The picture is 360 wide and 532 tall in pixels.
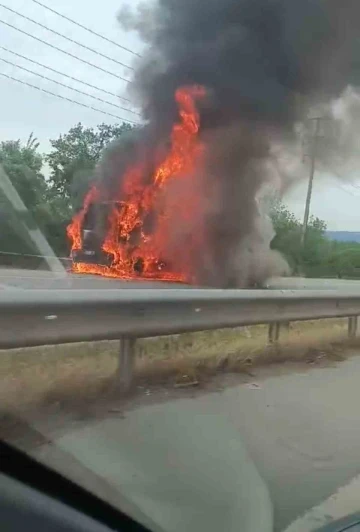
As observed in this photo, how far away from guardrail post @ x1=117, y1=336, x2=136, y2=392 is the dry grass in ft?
0.32

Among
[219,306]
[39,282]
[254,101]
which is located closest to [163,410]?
[219,306]

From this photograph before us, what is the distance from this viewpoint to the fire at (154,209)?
746 inches

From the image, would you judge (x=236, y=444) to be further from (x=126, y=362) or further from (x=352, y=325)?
(x=352, y=325)

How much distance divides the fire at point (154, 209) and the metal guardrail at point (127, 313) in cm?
1133

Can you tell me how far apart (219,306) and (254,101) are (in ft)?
42.1

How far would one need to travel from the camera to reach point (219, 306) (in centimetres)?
645

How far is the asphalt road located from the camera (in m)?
3.67

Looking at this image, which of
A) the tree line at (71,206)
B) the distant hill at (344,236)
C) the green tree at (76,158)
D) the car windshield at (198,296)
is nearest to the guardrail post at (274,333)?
the car windshield at (198,296)

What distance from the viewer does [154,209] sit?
1952cm

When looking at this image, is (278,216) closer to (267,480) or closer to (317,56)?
(317,56)

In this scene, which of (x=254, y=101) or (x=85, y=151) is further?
(x=85, y=151)

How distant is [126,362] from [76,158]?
62.8 ft

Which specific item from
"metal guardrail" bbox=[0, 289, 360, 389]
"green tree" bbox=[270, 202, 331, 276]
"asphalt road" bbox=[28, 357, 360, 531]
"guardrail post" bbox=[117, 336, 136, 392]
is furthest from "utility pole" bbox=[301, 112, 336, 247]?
"guardrail post" bbox=[117, 336, 136, 392]

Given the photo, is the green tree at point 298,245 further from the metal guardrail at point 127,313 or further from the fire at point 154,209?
the metal guardrail at point 127,313
